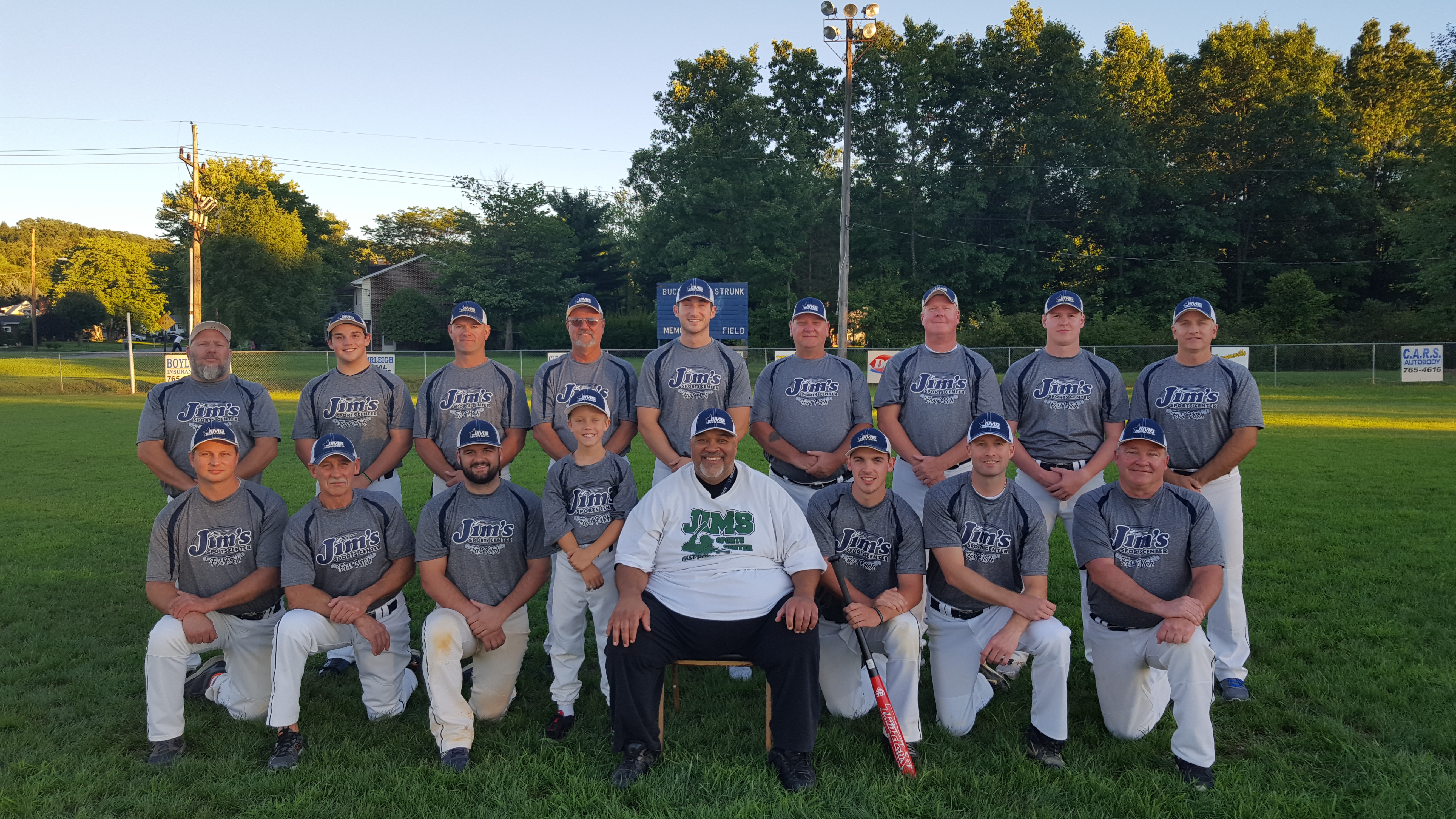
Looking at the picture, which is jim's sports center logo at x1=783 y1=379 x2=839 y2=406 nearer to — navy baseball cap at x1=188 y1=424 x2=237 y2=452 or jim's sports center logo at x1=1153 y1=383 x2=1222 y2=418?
jim's sports center logo at x1=1153 y1=383 x2=1222 y2=418

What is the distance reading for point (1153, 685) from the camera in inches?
162

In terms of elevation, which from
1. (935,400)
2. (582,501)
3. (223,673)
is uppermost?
(935,400)

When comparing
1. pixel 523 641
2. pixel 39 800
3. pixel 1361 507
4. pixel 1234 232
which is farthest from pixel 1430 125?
pixel 39 800

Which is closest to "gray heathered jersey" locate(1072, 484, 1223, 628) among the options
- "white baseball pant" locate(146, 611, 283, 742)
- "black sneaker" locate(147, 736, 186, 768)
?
"white baseball pant" locate(146, 611, 283, 742)

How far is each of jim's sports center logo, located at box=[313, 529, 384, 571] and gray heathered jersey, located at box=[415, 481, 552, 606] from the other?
0.75 ft

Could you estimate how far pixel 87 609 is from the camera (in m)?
6.24

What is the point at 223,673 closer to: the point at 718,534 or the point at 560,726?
the point at 560,726

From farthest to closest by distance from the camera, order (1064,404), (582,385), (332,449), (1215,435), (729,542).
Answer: (582,385), (1064,404), (1215,435), (332,449), (729,542)

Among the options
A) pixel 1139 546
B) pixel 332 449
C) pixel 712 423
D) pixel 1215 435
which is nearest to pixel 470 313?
pixel 332 449

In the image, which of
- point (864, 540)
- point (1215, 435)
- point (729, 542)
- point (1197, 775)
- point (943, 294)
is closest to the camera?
point (1197, 775)

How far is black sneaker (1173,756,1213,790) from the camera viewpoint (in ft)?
11.8

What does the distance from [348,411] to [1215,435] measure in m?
5.24

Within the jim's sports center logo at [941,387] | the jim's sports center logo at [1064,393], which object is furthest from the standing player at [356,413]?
the jim's sports center logo at [1064,393]

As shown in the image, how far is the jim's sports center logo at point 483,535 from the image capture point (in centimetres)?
445
